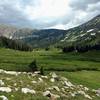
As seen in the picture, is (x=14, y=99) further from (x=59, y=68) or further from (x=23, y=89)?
(x=59, y=68)

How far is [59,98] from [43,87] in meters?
3.31

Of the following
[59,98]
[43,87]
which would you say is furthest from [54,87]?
[59,98]

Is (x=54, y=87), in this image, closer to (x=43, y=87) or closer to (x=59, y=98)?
(x=43, y=87)

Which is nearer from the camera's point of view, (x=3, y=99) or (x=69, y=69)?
(x=3, y=99)

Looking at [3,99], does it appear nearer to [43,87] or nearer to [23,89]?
[23,89]

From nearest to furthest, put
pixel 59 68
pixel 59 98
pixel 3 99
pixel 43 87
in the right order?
pixel 3 99, pixel 59 98, pixel 43 87, pixel 59 68

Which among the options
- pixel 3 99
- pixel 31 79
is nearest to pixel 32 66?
pixel 31 79

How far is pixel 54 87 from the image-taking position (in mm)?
35594

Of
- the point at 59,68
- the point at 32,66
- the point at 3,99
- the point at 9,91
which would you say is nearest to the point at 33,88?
A: the point at 9,91

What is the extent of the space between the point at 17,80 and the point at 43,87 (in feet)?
9.94

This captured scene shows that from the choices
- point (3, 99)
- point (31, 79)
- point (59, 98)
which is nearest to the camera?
point (3, 99)

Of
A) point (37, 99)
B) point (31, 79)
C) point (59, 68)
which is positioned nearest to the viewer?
point (37, 99)

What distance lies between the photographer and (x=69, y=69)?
14250 cm

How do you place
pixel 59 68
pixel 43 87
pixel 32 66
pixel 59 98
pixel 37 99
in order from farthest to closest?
pixel 59 68, pixel 32 66, pixel 43 87, pixel 59 98, pixel 37 99
